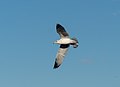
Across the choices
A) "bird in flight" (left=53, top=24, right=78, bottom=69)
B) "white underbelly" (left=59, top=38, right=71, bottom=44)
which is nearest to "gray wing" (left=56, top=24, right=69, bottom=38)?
"bird in flight" (left=53, top=24, right=78, bottom=69)

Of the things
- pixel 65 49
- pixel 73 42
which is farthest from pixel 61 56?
pixel 73 42

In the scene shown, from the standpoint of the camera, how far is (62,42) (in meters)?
24.0

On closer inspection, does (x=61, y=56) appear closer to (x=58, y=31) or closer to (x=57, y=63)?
(x=57, y=63)

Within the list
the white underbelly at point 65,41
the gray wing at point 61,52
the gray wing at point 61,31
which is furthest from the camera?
the gray wing at point 61,52

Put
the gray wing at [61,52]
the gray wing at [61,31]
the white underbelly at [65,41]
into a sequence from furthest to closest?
1. the gray wing at [61,52]
2. the gray wing at [61,31]
3. the white underbelly at [65,41]

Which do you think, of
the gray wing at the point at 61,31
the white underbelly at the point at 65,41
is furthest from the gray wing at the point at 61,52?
the gray wing at the point at 61,31

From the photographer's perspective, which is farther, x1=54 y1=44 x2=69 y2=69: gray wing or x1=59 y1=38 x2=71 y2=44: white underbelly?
x1=54 y1=44 x2=69 y2=69: gray wing

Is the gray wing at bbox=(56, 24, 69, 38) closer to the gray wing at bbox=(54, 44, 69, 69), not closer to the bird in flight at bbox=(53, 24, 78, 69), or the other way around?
the bird in flight at bbox=(53, 24, 78, 69)

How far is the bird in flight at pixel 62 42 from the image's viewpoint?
2400 centimetres

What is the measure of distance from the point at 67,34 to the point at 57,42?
1924 mm

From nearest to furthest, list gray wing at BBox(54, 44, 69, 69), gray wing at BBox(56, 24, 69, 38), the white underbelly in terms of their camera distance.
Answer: the white underbelly < gray wing at BBox(56, 24, 69, 38) < gray wing at BBox(54, 44, 69, 69)

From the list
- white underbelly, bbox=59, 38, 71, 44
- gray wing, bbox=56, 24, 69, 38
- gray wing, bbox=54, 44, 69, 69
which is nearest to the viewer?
white underbelly, bbox=59, 38, 71, 44

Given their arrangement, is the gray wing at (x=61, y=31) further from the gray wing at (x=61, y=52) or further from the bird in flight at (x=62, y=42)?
the gray wing at (x=61, y=52)

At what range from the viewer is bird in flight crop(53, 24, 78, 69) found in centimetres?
2400
